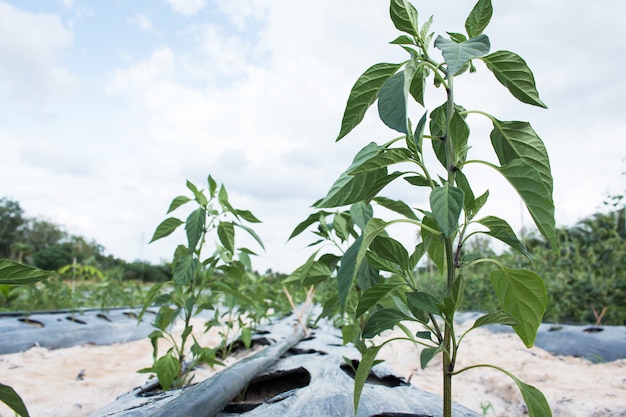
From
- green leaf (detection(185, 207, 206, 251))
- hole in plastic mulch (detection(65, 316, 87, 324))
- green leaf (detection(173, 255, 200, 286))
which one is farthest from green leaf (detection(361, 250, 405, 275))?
hole in plastic mulch (detection(65, 316, 87, 324))

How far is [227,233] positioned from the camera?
193cm

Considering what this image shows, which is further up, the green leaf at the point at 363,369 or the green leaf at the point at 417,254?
the green leaf at the point at 417,254

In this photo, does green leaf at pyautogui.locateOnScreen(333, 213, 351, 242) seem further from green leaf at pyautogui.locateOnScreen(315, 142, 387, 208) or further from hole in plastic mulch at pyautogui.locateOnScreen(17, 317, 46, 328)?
hole in plastic mulch at pyautogui.locateOnScreen(17, 317, 46, 328)

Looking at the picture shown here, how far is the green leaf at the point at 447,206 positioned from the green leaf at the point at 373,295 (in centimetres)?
24

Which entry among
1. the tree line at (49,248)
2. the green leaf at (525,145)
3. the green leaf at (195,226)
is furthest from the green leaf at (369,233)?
the tree line at (49,248)

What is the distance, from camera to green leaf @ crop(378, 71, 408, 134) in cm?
72

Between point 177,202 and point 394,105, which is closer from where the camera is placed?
point 394,105

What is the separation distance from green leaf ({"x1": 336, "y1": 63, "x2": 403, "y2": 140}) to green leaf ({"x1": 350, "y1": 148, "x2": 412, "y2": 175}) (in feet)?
0.30

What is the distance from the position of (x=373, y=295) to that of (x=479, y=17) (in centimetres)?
67

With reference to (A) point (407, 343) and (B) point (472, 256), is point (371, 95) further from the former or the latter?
(A) point (407, 343)

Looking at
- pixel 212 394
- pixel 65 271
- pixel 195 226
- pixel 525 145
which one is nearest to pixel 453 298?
pixel 525 145

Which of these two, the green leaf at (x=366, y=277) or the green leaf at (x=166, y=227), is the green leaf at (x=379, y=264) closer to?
the green leaf at (x=366, y=277)

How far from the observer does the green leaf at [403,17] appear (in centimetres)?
92

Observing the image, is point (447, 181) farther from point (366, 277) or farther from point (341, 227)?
point (341, 227)
